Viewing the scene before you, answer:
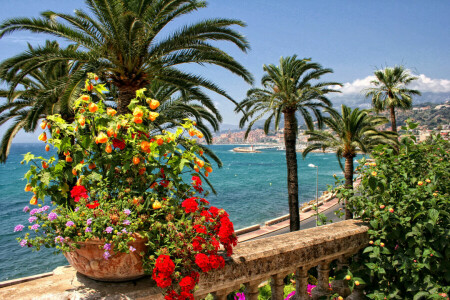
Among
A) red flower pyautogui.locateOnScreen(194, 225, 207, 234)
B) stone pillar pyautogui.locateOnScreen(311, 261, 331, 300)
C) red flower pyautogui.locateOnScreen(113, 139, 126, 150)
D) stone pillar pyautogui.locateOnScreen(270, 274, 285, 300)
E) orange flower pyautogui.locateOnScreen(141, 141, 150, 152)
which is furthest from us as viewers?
stone pillar pyautogui.locateOnScreen(311, 261, 331, 300)

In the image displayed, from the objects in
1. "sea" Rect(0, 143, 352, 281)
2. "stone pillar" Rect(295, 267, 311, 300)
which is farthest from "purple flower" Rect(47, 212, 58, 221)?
"sea" Rect(0, 143, 352, 281)

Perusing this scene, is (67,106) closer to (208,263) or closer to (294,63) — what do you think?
(208,263)

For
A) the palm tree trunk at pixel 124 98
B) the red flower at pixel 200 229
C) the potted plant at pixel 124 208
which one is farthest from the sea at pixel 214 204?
the red flower at pixel 200 229

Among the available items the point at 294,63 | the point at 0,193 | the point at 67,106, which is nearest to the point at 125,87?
the point at 67,106

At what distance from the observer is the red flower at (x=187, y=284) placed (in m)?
1.69

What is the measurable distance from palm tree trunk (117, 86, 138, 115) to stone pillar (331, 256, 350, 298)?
5078mm

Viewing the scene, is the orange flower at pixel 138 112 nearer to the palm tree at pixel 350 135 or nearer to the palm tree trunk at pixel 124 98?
the palm tree trunk at pixel 124 98

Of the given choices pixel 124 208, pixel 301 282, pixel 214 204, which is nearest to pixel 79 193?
pixel 124 208

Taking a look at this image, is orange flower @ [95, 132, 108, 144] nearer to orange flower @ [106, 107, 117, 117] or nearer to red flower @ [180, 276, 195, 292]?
orange flower @ [106, 107, 117, 117]

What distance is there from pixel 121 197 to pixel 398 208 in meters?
2.20

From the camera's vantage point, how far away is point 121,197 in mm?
1967

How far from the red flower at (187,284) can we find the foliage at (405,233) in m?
1.58

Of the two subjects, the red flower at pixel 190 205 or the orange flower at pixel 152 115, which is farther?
the orange flower at pixel 152 115

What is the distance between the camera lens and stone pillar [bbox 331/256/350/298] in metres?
2.71
